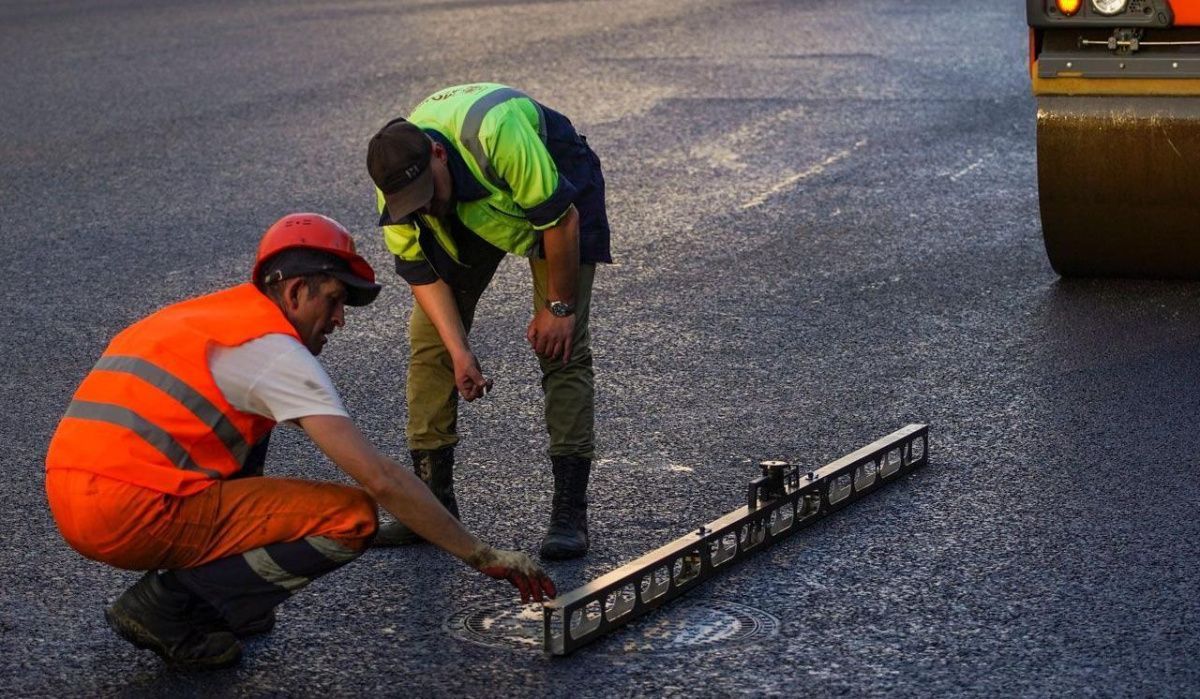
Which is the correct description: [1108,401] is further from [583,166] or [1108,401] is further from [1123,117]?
[583,166]

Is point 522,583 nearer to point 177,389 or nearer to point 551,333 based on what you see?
point 177,389

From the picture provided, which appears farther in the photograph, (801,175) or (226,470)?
(801,175)

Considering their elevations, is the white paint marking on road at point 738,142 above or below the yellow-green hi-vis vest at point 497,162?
below

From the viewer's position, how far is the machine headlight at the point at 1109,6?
7270mm

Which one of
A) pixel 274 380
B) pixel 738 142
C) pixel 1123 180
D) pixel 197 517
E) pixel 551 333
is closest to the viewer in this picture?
pixel 274 380

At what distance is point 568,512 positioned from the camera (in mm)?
5438

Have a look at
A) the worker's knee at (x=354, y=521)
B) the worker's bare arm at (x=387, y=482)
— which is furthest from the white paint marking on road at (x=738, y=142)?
the worker's bare arm at (x=387, y=482)

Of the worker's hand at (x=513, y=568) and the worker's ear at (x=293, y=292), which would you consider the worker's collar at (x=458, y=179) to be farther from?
the worker's hand at (x=513, y=568)

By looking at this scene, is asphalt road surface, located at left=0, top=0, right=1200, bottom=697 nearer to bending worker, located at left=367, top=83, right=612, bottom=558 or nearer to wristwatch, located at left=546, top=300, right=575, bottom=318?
bending worker, located at left=367, top=83, right=612, bottom=558

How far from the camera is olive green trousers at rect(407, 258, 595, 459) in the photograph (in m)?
5.48

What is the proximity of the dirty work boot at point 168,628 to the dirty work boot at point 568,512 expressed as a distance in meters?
1.02

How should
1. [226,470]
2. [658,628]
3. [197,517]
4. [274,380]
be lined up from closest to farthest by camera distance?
1. [274,380]
2. [197,517]
3. [226,470]
4. [658,628]

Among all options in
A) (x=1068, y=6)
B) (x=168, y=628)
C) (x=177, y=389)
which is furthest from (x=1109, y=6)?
(x=168, y=628)

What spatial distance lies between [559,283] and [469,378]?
1.14ft
